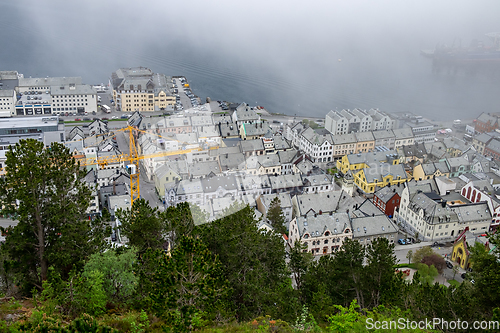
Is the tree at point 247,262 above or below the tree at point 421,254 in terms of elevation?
above

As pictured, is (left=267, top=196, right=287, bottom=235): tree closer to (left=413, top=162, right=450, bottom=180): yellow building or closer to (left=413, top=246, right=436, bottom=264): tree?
(left=413, top=246, right=436, bottom=264): tree

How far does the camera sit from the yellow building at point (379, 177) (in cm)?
2886

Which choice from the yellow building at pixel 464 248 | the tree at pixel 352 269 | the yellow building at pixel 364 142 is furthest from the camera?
the yellow building at pixel 364 142

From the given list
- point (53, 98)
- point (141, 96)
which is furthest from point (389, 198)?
point (53, 98)

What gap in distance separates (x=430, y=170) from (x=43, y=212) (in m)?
25.7

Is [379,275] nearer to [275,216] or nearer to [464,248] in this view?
[275,216]

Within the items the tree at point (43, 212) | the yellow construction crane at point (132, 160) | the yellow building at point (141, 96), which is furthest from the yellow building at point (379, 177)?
the yellow building at point (141, 96)

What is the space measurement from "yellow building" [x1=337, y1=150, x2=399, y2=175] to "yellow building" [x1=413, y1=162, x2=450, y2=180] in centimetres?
186

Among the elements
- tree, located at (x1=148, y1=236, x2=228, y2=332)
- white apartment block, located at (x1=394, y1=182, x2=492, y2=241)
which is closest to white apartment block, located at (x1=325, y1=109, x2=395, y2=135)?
white apartment block, located at (x1=394, y1=182, x2=492, y2=241)

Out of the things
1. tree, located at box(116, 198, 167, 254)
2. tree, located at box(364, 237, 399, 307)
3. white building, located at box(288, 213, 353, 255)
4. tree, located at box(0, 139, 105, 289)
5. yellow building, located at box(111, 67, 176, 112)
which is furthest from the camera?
yellow building, located at box(111, 67, 176, 112)

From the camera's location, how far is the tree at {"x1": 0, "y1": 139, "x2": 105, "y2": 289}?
11.0m

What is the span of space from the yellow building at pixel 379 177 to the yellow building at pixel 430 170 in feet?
4.22

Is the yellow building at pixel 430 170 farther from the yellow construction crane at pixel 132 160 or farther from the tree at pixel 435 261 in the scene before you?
the yellow construction crane at pixel 132 160

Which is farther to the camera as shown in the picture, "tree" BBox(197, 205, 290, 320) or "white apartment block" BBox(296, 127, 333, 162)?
"white apartment block" BBox(296, 127, 333, 162)
